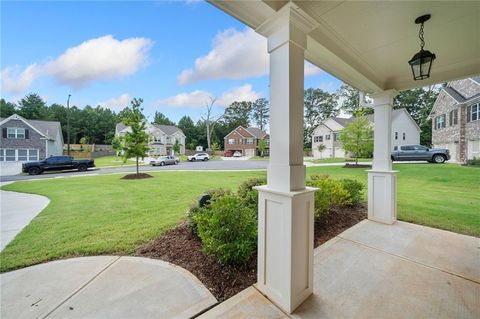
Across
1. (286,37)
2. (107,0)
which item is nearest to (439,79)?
(286,37)

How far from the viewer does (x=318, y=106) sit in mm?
44688

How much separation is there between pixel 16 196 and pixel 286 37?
1038 cm

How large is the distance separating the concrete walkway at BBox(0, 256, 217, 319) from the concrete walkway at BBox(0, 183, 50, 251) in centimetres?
170

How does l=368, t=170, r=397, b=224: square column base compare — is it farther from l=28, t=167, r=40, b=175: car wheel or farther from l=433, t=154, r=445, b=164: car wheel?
l=28, t=167, r=40, b=175: car wheel

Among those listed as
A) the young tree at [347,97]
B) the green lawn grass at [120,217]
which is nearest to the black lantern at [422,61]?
the green lawn grass at [120,217]

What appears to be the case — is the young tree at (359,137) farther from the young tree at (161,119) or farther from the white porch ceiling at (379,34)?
the young tree at (161,119)

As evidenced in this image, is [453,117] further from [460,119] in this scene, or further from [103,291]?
[103,291]

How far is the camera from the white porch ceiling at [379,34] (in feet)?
6.59

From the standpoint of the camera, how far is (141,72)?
41.0ft

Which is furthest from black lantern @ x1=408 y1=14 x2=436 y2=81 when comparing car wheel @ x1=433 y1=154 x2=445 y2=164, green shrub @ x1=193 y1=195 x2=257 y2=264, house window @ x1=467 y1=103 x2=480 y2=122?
car wheel @ x1=433 y1=154 x2=445 y2=164

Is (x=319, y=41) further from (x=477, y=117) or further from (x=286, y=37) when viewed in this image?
(x=477, y=117)

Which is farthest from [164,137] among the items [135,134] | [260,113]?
[135,134]

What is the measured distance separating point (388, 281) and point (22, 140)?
32.3 meters

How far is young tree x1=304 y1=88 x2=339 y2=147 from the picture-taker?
43.8 metres
